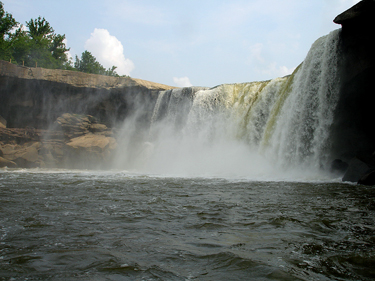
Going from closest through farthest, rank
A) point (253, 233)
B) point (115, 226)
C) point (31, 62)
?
point (253, 233) → point (115, 226) → point (31, 62)

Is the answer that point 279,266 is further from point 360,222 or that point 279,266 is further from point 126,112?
point 126,112

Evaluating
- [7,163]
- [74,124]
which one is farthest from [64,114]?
[7,163]

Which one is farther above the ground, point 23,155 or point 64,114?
point 64,114

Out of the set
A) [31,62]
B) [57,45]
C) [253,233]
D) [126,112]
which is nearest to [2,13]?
[31,62]

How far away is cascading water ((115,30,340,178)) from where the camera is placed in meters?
10.9

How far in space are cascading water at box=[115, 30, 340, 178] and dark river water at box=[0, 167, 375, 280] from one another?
20.3 feet

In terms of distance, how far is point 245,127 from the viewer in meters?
15.0

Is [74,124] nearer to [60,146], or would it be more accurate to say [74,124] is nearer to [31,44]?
[60,146]

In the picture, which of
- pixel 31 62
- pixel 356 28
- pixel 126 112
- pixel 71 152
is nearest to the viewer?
pixel 356 28

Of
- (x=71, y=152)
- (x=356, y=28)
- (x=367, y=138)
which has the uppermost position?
(x=356, y=28)

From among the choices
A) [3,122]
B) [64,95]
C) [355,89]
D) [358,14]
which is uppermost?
[358,14]

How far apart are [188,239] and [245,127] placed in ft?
40.1

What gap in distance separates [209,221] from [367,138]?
363 inches

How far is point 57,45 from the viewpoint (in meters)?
44.2
